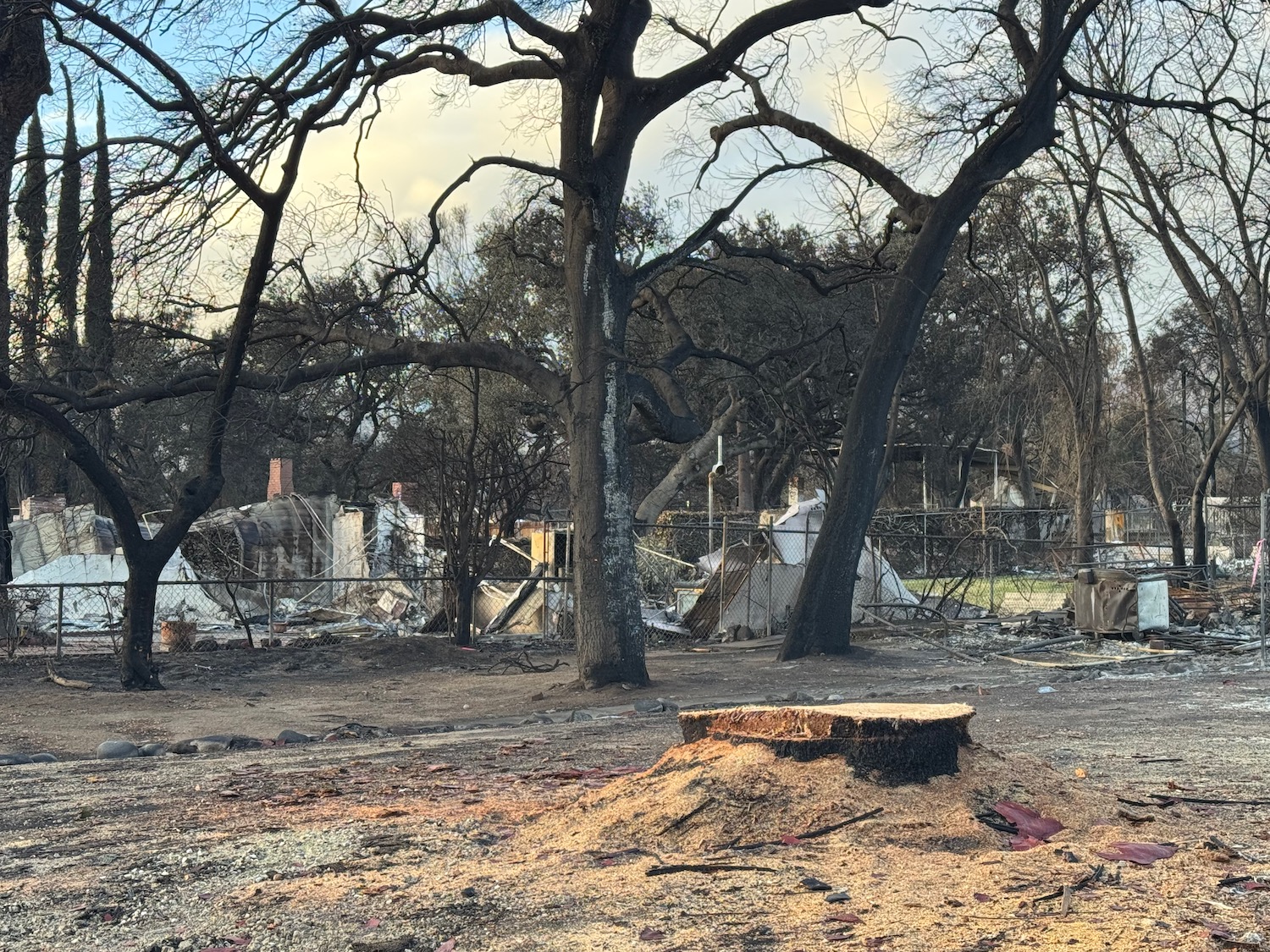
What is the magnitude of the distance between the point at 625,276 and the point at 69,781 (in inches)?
349

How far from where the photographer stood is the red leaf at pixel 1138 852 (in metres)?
4.84

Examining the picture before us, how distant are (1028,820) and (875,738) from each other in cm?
73

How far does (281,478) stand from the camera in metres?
34.1

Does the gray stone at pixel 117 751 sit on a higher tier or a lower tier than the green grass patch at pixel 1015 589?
lower

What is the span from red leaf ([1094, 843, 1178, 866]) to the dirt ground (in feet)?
0.19

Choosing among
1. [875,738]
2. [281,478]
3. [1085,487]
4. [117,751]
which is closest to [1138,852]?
[875,738]

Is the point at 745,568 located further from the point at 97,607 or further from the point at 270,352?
the point at 270,352

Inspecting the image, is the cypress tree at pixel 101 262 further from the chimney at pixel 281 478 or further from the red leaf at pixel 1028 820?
the chimney at pixel 281 478

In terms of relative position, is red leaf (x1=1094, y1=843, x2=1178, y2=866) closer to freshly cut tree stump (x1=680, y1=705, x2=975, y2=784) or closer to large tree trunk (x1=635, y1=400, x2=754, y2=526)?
freshly cut tree stump (x1=680, y1=705, x2=975, y2=784)

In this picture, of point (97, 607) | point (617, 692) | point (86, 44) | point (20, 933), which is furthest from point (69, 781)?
point (97, 607)

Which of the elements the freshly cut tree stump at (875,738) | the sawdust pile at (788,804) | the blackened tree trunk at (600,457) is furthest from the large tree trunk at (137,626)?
the freshly cut tree stump at (875,738)

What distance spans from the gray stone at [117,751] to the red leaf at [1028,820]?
24.7ft

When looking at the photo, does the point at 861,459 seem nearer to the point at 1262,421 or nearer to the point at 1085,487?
the point at 1085,487

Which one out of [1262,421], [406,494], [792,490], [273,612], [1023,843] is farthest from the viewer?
[792,490]
